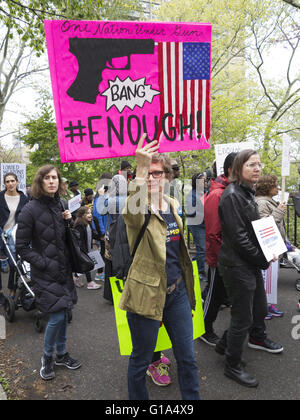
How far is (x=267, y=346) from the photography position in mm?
3520

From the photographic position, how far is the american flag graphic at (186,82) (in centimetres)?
264

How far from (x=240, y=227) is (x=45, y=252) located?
1820 mm

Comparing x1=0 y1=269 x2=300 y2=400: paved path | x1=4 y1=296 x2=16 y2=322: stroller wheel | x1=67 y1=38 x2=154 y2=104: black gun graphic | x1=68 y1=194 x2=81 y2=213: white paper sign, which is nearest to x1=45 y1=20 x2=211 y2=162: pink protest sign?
x1=67 y1=38 x2=154 y2=104: black gun graphic

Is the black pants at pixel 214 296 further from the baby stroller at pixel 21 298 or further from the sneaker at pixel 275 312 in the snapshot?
the baby stroller at pixel 21 298

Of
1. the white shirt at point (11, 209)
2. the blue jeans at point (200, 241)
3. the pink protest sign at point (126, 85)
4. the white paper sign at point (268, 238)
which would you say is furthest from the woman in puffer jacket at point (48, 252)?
the blue jeans at point (200, 241)

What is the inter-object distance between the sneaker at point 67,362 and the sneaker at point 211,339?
1438mm

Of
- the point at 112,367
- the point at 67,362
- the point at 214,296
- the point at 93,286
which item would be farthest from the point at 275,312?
the point at 93,286

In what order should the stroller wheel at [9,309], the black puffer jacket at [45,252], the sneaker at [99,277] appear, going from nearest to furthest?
the black puffer jacket at [45,252]
the stroller wheel at [9,309]
the sneaker at [99,277]

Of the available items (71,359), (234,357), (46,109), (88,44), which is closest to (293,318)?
(234,357)

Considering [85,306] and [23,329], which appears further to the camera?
[85,306]

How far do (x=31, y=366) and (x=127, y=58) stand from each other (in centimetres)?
321

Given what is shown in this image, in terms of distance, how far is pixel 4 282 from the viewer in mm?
6578

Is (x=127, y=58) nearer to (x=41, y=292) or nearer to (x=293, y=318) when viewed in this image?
(x=41, y=292)

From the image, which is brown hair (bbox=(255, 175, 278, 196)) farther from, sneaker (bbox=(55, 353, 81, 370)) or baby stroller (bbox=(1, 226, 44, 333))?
baby stroller (bbox=(1, 226, 44, 333))
